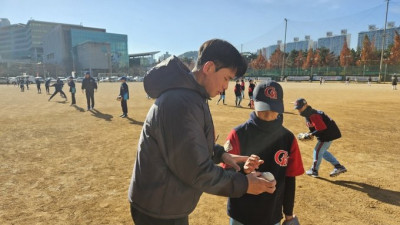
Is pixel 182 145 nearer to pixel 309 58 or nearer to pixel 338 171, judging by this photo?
pixel 338 171

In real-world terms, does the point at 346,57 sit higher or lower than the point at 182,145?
higher

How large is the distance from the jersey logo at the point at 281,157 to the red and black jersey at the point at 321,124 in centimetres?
305

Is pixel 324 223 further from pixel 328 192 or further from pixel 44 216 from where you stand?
pixel 44 216

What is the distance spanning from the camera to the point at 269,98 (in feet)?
8.14

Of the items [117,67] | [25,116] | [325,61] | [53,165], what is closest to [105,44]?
[117,67]

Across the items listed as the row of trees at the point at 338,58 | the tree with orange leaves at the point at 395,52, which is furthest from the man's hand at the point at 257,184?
the tree with orange leaves at the point at 395,52

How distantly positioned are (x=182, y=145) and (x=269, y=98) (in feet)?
4.57

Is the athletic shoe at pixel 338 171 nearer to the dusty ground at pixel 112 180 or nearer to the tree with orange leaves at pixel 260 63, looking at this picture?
the dusty ground at pixel 112 180

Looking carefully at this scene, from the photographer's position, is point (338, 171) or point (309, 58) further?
point (309, 58)

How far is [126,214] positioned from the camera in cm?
413

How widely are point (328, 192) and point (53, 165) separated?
6.06 meters

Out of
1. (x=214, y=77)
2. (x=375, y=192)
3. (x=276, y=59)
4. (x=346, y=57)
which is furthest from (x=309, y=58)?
(x=214, y=77)

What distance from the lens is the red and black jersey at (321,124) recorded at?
5.25 m

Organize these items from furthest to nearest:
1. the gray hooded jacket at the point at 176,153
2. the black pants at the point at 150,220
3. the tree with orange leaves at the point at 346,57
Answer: the tree with orange leaves at the point at 346,57 < the black pants at the point at 150,220 < the gray hooded jacket at the point at 176,153
